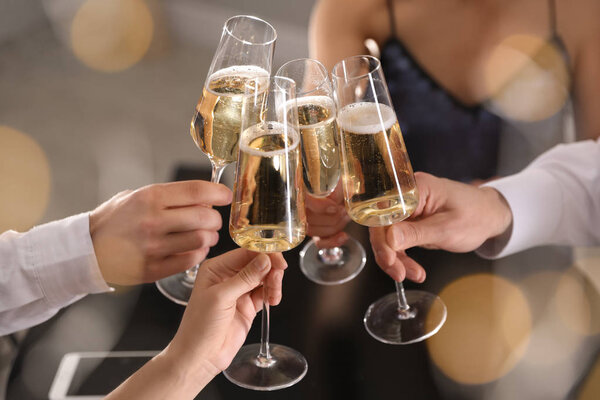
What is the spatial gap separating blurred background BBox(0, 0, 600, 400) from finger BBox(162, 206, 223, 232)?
22 cm

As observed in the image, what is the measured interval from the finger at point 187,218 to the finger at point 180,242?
0.02 m

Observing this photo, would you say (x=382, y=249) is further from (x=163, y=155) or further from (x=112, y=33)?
(x=112, y=33)

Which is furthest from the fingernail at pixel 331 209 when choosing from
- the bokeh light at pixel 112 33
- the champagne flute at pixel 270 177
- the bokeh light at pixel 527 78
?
the bokeh light at pixel 112 33

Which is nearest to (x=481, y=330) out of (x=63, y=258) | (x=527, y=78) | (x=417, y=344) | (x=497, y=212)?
(x=417, y=344)

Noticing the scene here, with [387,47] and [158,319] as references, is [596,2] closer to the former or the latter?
[387,47]

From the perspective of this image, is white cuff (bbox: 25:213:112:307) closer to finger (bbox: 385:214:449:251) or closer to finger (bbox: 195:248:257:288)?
finger (bbox: 195:248:257:288)

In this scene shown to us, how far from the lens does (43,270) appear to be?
1.09 meters

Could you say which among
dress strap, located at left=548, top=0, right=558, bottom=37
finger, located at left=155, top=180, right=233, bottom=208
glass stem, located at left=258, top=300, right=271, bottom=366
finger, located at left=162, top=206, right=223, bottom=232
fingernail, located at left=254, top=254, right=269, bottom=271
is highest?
dress strap, located at left=548, top=0, right=558, bottom=37

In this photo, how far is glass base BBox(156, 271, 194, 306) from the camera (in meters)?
1.14

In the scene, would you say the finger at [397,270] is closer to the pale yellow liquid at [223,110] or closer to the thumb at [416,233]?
the thumb at [416,233]

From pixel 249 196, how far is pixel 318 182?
279 mm

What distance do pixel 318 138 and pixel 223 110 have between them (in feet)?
0.53

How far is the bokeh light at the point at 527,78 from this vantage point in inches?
74.8

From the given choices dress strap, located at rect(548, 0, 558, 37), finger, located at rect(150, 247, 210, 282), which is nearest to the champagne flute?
finger, located at rect(150, 247, 210, 282)
